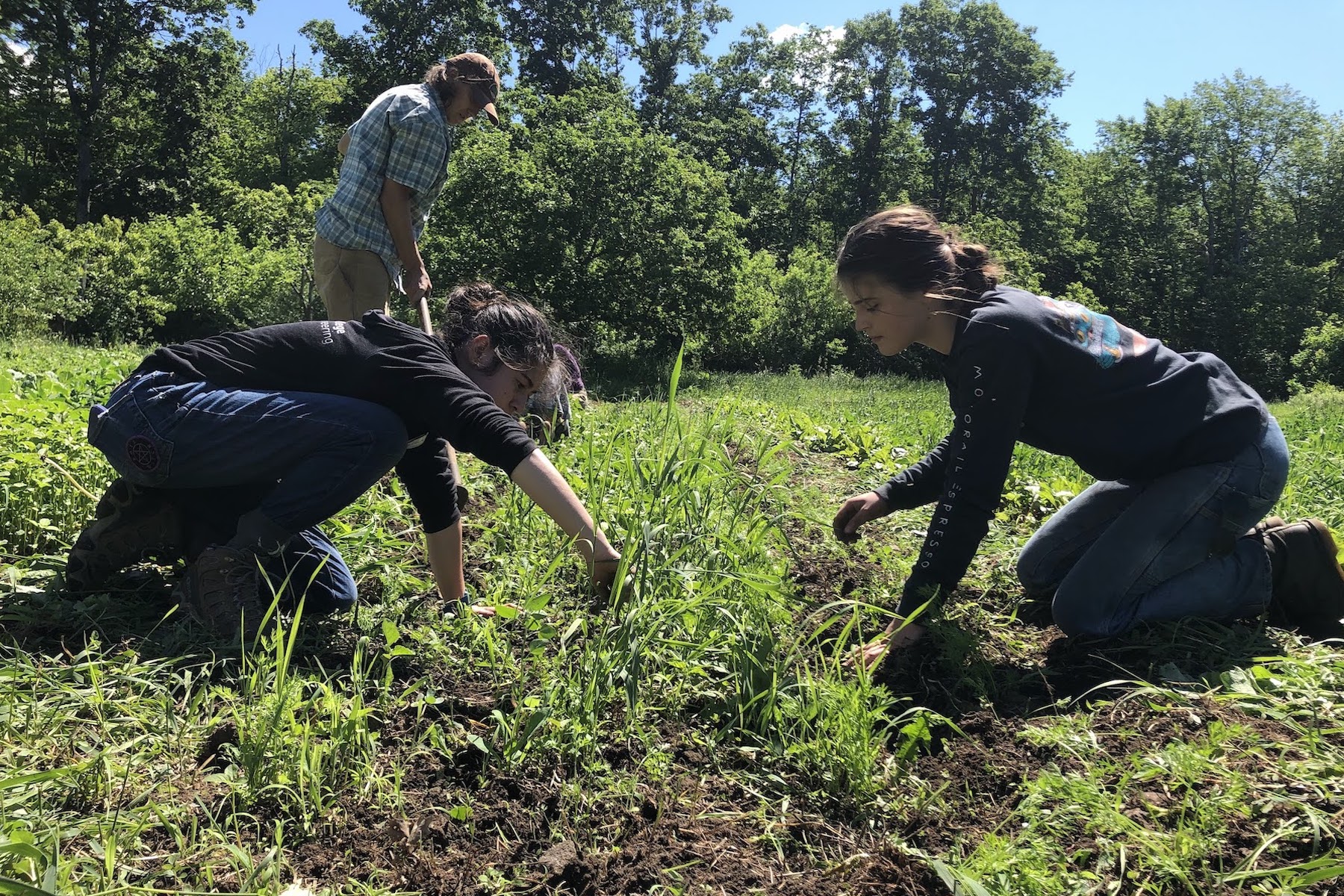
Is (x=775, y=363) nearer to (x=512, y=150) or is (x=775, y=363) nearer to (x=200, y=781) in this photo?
(x=512, y=150)

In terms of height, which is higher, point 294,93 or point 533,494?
point 294,93

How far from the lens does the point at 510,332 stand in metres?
2.24

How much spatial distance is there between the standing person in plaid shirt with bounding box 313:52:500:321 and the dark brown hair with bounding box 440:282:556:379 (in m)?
1.79

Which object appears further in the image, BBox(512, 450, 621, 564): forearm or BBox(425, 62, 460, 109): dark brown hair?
BBox(425, 62, 460, 109): dark brown hair

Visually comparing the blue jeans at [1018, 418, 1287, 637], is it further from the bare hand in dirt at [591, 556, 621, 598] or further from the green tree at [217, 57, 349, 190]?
the green tree at [217, 57, 349, 190]

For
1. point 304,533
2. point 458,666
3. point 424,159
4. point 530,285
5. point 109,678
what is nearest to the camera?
point 109,678

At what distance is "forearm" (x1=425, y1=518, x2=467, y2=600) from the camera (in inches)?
88.9

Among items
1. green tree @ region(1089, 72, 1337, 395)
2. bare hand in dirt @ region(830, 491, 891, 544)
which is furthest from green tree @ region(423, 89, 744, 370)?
green tree @ region(1089, 72, 1337, 395)

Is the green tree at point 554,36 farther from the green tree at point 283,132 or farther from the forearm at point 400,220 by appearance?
the forearm at point 400,220

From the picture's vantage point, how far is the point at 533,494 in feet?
6.23

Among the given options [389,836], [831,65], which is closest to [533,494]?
[389,836]

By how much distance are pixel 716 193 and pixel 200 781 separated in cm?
1187

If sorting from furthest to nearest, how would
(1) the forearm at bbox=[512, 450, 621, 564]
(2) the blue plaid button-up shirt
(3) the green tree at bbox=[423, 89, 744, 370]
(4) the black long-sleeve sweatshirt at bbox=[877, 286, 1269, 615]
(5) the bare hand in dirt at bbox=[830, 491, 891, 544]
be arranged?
(3) the green tree at bbox=[423, 89, 744, 370] < (2) the blue plaid button-up shirt < (5) the bare hand in dirt at bbox=[830, 491, 891, 544] < (4) the black long-sleeve sweatshirt at bbox=[877, 286, 1269, 615] < (1) the forearm at bbox=[512, 450, 621, 564]

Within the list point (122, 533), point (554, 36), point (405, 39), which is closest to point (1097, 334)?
point (122, 533)
